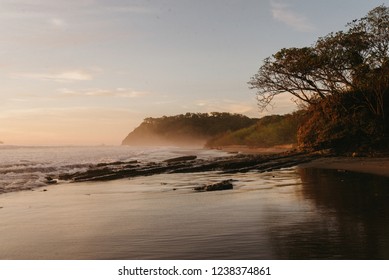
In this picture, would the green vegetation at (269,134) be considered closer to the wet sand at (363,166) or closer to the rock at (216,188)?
the wet sand at (363,166)

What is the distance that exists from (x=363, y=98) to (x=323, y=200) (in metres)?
26.6

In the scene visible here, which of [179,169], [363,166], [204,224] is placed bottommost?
[363,166]

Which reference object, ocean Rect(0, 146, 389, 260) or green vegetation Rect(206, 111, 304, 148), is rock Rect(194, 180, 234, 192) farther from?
green vegetation Rect(206, 111, 304, 148)

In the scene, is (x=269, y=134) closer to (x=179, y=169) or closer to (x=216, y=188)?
(x=179, y=169)

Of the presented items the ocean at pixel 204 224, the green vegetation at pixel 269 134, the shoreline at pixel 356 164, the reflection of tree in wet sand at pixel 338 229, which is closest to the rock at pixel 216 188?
the ocean at pixel 204 224

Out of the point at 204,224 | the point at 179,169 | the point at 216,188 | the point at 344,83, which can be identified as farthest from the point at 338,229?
the point at 344,83

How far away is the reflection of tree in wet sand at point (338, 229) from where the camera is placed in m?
5.75

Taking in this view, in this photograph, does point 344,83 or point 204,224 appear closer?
point 204,224

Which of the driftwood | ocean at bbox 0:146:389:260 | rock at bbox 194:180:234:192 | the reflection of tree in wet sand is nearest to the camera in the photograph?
the reflection of tree in wet sand

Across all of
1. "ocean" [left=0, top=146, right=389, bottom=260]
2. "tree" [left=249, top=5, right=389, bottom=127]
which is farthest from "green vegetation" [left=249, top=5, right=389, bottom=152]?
"ocean" [left=0, top=146, right=389, bottom=260]

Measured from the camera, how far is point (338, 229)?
7051 mm

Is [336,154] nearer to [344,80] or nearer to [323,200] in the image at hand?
[344,80]

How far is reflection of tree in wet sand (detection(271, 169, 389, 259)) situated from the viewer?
575cm

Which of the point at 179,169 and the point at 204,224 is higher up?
the point at 179,169
